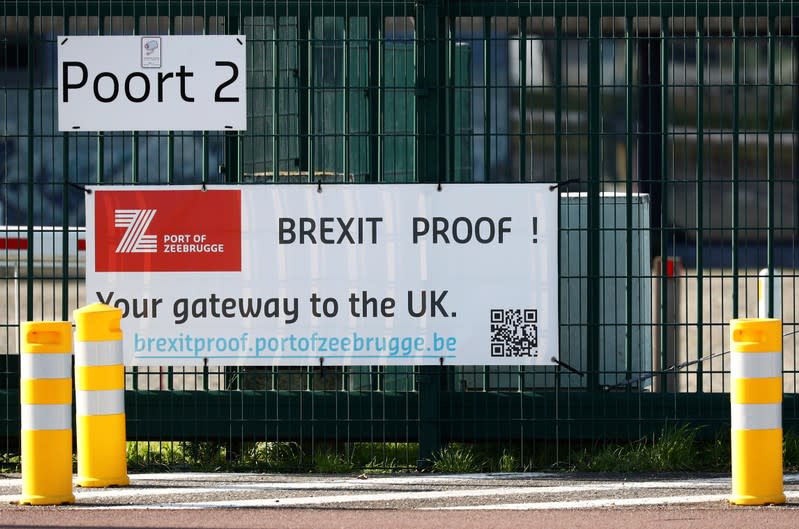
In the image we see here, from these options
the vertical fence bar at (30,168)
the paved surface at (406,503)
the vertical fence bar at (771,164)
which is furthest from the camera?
the vertical fence bar at (30,168)

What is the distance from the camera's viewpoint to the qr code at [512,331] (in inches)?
341

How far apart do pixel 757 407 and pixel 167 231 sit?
3.96 m

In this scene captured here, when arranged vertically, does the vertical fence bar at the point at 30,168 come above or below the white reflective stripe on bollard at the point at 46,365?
above

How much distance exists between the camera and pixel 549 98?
388 inches

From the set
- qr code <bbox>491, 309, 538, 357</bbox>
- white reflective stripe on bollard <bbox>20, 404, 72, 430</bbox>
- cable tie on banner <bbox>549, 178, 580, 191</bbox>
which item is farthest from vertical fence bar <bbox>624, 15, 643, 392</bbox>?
white reflective stripe on bollard <bbox>20, 404, 72, 430</bbox>

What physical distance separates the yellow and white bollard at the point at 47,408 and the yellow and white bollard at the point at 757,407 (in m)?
3.60

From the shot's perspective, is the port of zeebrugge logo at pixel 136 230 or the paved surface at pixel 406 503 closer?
the paved surface at pixel 406 503

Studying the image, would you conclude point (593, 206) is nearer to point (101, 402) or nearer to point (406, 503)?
point (406, 503)

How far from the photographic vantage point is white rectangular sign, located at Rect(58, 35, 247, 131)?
29.1 feet

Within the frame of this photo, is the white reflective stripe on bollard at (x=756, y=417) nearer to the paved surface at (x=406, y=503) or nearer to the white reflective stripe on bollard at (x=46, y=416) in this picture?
the paved surface at (x=406, y=503)

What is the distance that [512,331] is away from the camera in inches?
341

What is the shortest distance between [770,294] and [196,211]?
3.87 meters

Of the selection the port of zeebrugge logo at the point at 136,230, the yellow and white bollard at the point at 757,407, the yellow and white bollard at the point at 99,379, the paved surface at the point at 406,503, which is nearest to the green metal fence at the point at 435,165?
the port of zeebrugge logo at the point at 136,230

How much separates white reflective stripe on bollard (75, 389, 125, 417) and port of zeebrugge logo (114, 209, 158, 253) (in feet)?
4.69
